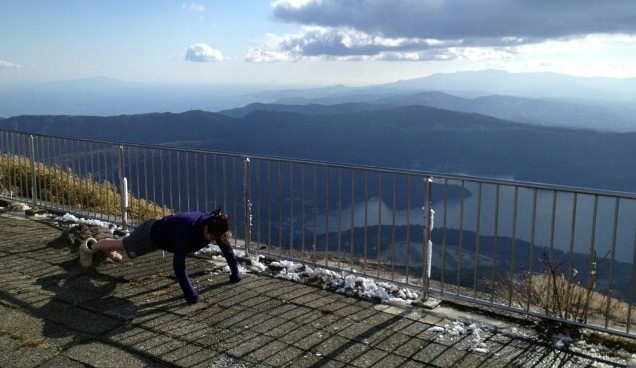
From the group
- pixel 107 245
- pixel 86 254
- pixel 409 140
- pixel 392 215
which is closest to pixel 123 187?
pixel 86 254

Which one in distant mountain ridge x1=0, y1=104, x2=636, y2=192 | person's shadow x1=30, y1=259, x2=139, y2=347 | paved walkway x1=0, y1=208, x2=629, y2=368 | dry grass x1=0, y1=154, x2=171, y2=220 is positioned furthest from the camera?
distant mountain ridge x1=0, y1=104, x2=636, y2=192

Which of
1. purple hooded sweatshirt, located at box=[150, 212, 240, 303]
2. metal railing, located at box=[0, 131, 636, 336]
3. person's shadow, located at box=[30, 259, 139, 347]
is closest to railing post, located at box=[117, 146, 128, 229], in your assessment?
metal railing, located at box=[0, 131, 636, 336]

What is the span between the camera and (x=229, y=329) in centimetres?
507

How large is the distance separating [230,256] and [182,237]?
77 centimetres

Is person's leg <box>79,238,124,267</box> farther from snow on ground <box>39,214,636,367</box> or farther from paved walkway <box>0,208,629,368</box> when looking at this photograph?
snow on ground <box>39,214,636,367</box>

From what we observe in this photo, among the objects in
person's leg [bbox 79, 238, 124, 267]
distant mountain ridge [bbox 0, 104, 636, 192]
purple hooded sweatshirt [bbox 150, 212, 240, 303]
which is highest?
purple hooded sweatshirt [bbox 150, 212, 240, 303]

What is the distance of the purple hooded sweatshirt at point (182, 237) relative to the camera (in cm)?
558

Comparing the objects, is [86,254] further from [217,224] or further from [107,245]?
[217,224]

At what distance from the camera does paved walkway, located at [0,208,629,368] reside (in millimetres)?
4484

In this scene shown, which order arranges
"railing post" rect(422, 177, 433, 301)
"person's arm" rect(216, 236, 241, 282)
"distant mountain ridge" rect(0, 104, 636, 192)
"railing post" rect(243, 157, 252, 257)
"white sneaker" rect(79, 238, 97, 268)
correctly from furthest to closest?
"distant mountain ridge" rect(0, 104, 636, 192)
"railing post" rect(243, 157, 252, 257)
"white sneaker" rect(79, 238, 97, 268)
"person's arm" rect(216, 236, 241, 282)
"railing post" rect(422, 177, 433, 301)

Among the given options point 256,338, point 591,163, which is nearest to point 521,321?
point 256,338

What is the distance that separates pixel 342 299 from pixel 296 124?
11830cm

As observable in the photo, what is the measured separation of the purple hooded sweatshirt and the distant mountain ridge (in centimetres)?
6693

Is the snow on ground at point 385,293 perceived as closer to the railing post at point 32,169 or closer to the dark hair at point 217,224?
the dark hair at point 217,224
